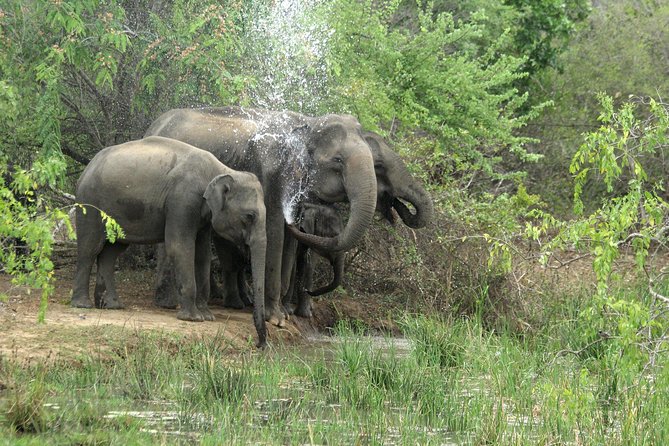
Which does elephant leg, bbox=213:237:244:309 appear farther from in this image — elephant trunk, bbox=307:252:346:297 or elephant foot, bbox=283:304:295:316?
elephant trunk, bbox=307:252:346:297

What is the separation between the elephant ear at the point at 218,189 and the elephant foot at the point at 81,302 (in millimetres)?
1684

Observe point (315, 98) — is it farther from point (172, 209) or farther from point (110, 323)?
point (110, 323)

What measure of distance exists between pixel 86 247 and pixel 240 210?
169 centimetres

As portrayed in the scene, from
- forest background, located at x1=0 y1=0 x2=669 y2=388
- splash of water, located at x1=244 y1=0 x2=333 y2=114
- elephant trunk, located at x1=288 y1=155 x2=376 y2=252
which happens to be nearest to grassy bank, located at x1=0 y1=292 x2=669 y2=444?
elephant trunk, located at x1=288 y1=155 x2=376 y2=252

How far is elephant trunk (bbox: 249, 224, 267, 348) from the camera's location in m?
11.0

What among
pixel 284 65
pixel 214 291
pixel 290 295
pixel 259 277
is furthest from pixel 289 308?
pixel 284 65

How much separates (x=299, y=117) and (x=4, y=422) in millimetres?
6454

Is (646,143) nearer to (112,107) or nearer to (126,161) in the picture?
(126,161)

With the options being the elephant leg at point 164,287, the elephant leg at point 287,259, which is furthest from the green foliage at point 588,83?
the elephant leg at point 164,287

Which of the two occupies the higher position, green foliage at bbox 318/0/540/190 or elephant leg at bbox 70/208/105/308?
green foliage at bbox 318/0/540/190

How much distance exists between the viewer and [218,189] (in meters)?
11.3

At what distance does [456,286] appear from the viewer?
13.4 m

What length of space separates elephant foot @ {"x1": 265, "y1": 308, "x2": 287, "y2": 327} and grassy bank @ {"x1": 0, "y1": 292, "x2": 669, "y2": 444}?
1.57m

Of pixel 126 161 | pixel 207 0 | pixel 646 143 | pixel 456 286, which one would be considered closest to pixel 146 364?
pixel 126 161
